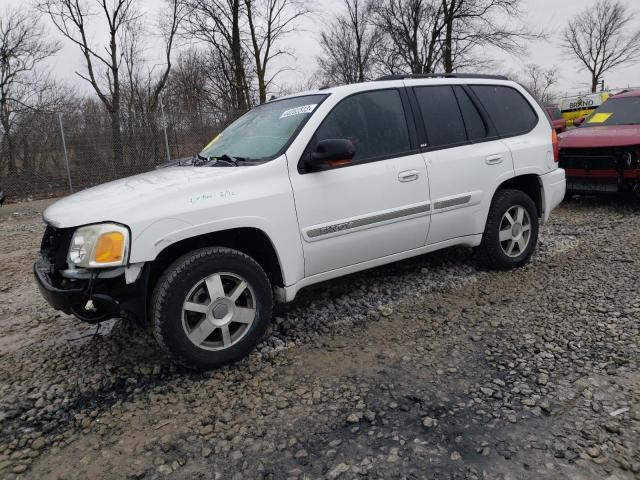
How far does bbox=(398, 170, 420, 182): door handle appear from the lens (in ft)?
11.7

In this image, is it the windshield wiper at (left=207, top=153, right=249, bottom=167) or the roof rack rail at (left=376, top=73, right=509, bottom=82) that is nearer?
the windshield wiper at (left=207, top=153, right=249, bottom=167)

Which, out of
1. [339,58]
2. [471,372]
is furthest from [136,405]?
[339,58]

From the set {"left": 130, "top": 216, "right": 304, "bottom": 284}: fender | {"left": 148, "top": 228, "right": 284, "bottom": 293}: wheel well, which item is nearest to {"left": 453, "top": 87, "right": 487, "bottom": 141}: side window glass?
{"left": 130, "top": 216, "right": 304, "bottom": 284}: fender

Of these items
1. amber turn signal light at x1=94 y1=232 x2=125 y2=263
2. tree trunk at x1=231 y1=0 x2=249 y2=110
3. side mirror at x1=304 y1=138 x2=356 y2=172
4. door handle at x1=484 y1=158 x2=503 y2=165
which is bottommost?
amber turn signal light at x1=94 y1=232 x2=125 y2=263

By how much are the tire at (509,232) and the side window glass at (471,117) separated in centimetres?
60

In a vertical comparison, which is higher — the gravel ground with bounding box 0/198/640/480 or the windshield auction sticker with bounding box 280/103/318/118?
the windshield auction sticker with bounding box 280/103/318/118

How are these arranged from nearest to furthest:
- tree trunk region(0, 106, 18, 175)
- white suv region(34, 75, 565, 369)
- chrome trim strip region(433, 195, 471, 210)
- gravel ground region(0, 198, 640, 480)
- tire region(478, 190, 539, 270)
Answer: gravel ground region(0, 198, 640, 480)
white suv region(34, 75, 565, 369)
chrome trim strip region(433, 195, 471, 210)
tire region(478, 190, 539, 270)
tree trunk region(0, 106, 18, 175)

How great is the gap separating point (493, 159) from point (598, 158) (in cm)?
384

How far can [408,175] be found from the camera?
3609 millimetres

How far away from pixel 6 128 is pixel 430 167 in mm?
12534

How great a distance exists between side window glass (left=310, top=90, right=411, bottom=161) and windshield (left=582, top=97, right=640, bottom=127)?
5.78 meters

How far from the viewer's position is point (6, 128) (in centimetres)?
1207

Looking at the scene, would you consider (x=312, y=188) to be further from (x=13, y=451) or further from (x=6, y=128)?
(x=6, y=128)

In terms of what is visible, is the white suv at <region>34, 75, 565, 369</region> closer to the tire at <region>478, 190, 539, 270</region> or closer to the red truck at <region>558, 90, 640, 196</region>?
the tire at <region>478, 190, 539, 270</region>
